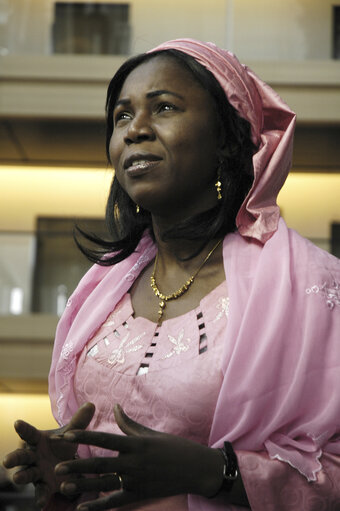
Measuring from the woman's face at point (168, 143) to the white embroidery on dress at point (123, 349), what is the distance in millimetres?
242

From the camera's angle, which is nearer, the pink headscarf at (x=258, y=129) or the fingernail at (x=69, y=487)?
the fingernail at (x=69, y=487)

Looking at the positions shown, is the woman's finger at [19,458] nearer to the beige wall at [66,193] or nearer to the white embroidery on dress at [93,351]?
the white embroidery on dress at [93,351]

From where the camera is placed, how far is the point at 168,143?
163cm

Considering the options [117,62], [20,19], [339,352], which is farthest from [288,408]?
[20,19]

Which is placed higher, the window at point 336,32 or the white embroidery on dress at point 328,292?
the white embroidery on dress at point 328,292

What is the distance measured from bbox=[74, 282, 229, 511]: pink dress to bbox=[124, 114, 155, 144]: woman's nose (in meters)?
0.30

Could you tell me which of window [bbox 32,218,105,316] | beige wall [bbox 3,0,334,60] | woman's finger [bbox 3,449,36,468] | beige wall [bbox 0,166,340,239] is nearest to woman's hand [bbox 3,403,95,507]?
woman's finger [bbox 3,449,36,468]

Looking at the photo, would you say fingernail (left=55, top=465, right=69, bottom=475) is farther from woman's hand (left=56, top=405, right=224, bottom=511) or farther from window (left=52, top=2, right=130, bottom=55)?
window (left=52, top=2, right=130, bottom=55)

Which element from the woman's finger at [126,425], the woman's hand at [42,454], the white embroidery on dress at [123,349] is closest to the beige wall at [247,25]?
the white embroidery on dress at [123,349]

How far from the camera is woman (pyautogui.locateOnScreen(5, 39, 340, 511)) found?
1423 millimetres

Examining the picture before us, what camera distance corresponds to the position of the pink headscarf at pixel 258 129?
5.48 feet

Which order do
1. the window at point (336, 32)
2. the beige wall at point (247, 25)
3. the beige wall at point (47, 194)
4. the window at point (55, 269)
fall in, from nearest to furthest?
the window at point (55, 269) → the beige wall at point (247, 25) → the window at point (336, 32) → the beige wall at point (47, 194)

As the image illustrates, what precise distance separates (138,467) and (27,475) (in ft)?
0.79

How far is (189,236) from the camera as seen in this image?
5.64ft
